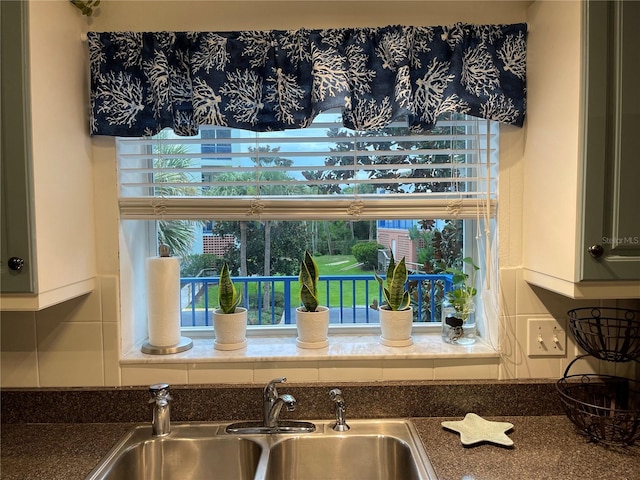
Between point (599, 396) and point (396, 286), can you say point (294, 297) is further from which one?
point (599, 396)

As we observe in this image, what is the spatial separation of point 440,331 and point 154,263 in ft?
3.38

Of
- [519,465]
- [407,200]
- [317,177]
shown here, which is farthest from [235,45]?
[519,465]

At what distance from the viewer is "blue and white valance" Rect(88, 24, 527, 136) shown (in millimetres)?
1409

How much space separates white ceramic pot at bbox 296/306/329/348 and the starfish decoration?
Answer: 0.46 meters

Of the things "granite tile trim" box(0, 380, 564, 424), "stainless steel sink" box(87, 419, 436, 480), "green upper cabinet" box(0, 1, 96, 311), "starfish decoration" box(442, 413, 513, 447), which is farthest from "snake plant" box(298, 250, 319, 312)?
"green upper cabinet" box(0, 1, 96, 311)

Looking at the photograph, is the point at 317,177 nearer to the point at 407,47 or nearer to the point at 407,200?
the point at 407,200

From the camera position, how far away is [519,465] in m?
1.16

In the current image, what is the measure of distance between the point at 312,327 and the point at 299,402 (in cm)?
24

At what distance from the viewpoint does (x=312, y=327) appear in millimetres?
1513

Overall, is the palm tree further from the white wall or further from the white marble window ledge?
the white marble window ledge

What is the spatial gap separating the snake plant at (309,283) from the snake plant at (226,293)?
0.73 feet

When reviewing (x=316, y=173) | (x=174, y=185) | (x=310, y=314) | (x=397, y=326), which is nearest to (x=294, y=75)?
(x=316, y=173)

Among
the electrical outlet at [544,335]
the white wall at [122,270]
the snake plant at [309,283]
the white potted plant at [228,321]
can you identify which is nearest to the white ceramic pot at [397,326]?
the white wall at [122,270]

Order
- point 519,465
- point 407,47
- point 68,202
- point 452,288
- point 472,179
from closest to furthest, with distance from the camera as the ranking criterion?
point 519,465, point 68,202, point 407,47, point 472,179, point 452,288
